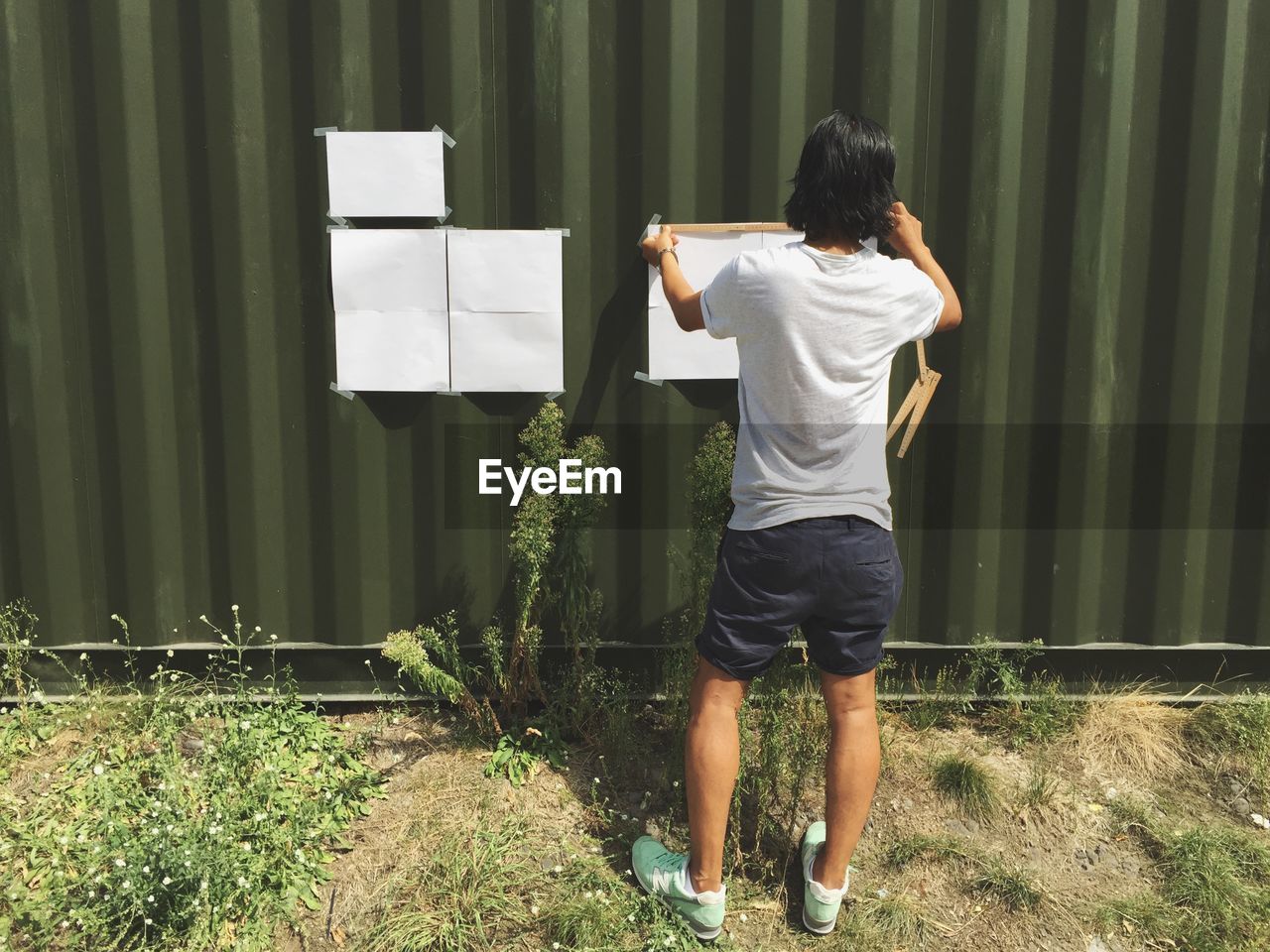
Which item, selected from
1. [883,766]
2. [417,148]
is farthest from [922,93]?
[883,766]

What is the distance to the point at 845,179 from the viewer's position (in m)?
2.39

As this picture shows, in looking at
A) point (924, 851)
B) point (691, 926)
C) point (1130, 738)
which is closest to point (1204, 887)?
point (1130, 738)

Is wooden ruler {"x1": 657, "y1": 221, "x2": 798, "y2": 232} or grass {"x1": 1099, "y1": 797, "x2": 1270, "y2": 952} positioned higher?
wooden ruler {"x1": 657, "y1": 221, "x2": 798, "y2": 232}

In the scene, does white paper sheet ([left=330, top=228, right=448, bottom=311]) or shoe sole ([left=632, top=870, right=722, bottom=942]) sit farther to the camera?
white paper sheet ([left=330, top=228, right=448, bottom=311])

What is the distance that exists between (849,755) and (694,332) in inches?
62.7

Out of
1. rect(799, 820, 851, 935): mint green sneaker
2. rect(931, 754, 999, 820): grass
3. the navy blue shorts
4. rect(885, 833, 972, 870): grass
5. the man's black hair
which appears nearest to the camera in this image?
the man's black hair

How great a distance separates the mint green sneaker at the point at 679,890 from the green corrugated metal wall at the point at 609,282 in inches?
38.2

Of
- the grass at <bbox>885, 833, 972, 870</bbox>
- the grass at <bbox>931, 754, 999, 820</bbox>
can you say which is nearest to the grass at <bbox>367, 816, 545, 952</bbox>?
the grass at <bbox>885, 833, 972, 870</bbox>

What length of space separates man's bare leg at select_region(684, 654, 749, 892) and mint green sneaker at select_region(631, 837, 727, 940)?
0.04 m

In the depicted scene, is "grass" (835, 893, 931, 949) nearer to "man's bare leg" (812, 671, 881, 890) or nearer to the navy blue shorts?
"man's bare leg" (812, 671, 881, 890)

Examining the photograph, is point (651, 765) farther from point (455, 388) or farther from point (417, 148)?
point (417, 148)

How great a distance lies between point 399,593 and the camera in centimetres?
364

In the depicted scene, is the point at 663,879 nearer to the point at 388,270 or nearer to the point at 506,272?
the point at 506,272

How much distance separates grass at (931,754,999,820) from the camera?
320 centimetres
